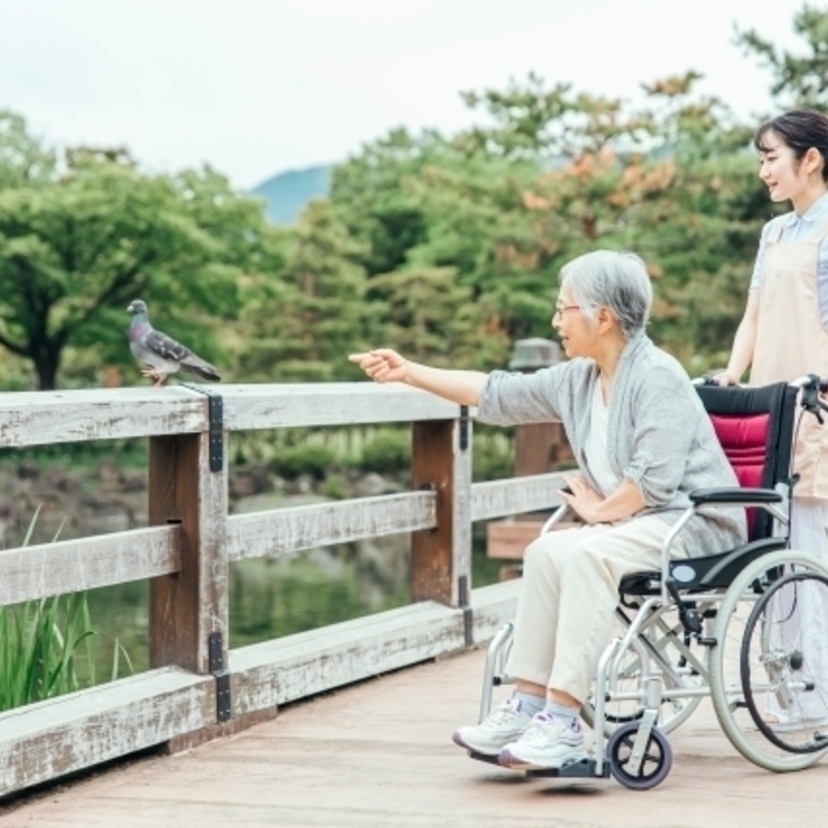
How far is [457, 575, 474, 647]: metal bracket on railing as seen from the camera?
5.57m

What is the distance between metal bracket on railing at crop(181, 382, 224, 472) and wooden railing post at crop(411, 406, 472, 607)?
1.30m

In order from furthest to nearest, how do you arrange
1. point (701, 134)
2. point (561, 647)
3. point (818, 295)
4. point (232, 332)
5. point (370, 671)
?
1. point (232, 332)
2. point (701, 134)
3. point (370, 671)
4. point (818, 295)
5. point (561, 647)

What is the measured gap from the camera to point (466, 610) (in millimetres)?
5586

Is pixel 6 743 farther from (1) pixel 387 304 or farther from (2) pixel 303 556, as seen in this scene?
(1) pixel 387 304

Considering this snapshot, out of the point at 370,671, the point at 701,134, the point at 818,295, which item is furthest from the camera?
the point at 701,134

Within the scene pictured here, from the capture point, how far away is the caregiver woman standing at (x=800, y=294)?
406 centimetres

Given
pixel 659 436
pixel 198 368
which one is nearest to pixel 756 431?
pixel 659 436

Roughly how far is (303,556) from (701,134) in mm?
8991

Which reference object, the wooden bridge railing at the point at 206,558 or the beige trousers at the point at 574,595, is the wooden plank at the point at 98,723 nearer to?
the wooden bridge railing at the point at 206,558

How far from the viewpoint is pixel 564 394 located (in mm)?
3781

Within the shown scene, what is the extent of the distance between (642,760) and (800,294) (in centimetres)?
110

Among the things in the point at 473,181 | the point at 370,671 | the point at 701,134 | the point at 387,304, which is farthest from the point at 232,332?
the point at 370,671

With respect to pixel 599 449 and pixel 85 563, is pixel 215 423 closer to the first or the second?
pixel 85 563

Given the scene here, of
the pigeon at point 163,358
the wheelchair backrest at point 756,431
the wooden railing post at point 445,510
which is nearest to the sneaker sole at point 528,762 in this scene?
the wheelchair backrest at point 756,431
